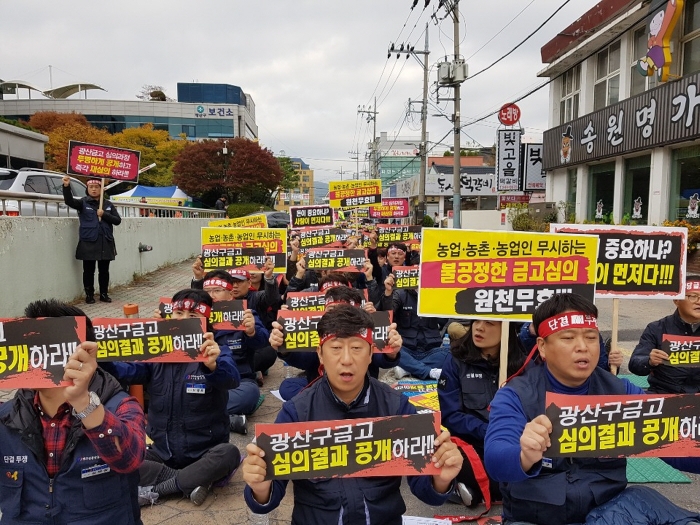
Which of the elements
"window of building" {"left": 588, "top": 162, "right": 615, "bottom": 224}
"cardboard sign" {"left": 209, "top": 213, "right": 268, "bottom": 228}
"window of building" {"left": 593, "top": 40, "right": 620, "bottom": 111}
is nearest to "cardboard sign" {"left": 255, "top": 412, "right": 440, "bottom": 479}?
"cardboard sign" {"left": 209, "top": 213, "right": 268, "bottom": 228}

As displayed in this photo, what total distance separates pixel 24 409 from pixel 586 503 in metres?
2.49

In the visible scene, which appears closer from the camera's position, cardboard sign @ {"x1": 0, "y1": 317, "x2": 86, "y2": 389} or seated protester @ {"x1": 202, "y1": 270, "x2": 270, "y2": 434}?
cardboard sign @ {"x1": 0, "y1": 317, "x2": 86, "y2": 389}

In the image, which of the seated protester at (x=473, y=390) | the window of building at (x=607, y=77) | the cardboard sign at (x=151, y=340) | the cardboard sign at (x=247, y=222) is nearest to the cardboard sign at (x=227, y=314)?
the cardboard sign at (x=151, y=340)

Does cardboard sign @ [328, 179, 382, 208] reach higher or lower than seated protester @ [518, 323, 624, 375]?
higher

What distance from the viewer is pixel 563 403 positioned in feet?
6.75

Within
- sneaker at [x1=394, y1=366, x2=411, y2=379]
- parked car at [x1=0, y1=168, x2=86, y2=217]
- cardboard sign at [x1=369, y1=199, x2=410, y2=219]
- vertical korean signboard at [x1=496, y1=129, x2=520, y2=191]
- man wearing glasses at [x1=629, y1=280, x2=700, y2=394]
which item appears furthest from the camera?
vertical korean signboard at [x1=496, y1=129, x2=520, y2=191]

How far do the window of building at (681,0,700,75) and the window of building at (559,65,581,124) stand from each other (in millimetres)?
5424

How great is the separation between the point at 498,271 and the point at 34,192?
449 inches

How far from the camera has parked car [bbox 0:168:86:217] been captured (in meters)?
8.28

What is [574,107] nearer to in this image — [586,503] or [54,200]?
[54,200]

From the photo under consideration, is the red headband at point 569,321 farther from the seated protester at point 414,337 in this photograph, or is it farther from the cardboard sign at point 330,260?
the cardboard sign at point 330,260

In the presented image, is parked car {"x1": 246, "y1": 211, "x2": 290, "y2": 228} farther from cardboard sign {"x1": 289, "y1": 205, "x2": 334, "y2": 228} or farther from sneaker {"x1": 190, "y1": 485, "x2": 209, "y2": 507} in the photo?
sneaker {"x1": 190, "y1": 485, "x2": 209, "y2": 507}

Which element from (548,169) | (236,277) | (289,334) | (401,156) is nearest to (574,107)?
(548,169)

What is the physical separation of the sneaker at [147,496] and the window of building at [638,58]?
16141mm
